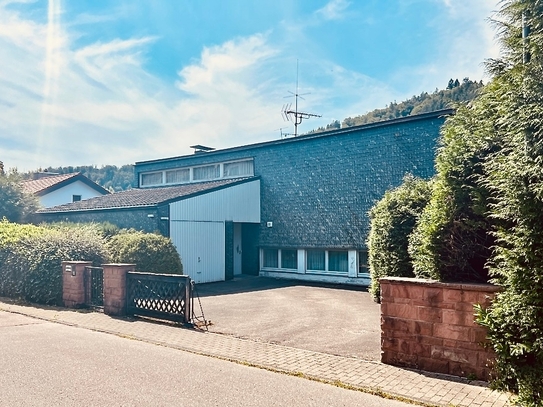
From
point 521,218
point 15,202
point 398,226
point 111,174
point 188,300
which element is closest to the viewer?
point 521,218

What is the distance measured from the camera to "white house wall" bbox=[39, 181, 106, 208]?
3446 centimetres

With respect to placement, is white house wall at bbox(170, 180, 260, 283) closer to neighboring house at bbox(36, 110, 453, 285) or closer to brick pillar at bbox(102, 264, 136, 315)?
neighboring house at bbox(36, 110, 453, 285)

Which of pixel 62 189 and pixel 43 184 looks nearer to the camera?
pixel 43 184

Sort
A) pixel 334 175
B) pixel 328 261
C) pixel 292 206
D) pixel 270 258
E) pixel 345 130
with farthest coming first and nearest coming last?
pixel 270 258 < pixel 292 206 < pixel 328 261 < pixel 334 175 < pixel 345 130

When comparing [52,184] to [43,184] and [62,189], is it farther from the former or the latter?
[43,184]

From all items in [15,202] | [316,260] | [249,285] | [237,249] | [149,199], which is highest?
[15,202]

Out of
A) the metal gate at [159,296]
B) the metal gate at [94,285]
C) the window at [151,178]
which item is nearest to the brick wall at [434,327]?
the metal gate at [159,296]

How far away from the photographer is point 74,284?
1194cm

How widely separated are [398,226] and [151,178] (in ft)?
59.6

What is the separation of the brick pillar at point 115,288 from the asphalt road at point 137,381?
2.65 meters

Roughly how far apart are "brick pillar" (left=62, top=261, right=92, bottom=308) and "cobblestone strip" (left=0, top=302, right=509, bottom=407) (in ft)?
5.45

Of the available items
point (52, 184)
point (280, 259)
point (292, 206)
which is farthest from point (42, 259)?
point (52, 184)

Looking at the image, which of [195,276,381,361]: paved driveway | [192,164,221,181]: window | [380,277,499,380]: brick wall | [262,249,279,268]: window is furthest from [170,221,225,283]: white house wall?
[380,277,499,380]: brick wall

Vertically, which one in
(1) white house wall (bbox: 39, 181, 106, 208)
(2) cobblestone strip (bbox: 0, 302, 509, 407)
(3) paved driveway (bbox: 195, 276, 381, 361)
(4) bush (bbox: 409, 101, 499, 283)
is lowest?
(3) paved driveway (bbox: 195, 276, 381, 361)
